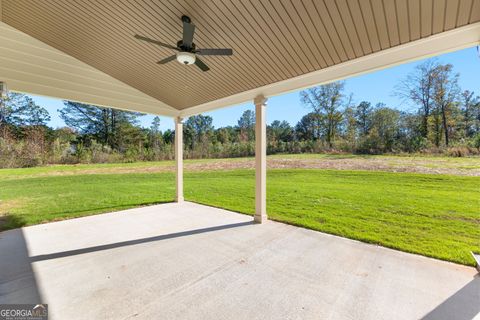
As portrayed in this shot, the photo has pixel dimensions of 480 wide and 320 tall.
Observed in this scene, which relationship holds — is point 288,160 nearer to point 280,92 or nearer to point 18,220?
point 280,92

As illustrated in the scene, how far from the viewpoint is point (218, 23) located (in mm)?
2457

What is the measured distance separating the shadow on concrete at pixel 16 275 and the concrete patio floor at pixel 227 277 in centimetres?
1

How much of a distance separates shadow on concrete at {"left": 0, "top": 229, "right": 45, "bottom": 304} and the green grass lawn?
1.39 m

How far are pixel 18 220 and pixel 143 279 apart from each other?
4.13 m

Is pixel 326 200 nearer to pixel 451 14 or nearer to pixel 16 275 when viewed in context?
pixel 451 14

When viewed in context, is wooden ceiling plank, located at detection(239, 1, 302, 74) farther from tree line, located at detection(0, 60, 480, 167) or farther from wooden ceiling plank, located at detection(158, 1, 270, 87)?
tree line, located at detection(0, 60, 480, 167)

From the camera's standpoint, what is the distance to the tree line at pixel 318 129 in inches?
333

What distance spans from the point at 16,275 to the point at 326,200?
572 centimetres

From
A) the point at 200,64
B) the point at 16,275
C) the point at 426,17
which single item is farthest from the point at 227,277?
the point at 426,17

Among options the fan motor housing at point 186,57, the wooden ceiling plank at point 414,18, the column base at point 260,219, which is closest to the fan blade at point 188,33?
the fan motor housing at point 186,57

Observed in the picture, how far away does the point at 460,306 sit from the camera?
1810 mm

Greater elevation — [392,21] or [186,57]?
[392,21]

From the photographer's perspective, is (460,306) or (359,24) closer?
(460,306)

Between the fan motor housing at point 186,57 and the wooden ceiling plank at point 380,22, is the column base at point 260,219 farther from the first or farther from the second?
the wooden ceiling plank at point 380,22
